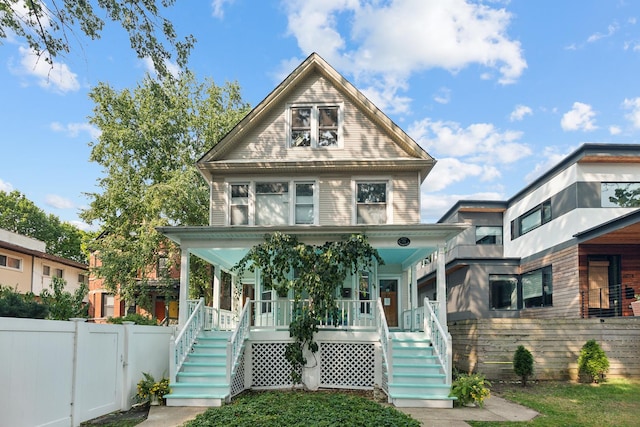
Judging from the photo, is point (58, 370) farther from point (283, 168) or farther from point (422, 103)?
point (422, 103)

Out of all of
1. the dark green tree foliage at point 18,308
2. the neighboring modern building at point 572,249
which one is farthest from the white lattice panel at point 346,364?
the neighboring modern building at point 572,249

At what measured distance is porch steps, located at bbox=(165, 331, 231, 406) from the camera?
33.1 ft

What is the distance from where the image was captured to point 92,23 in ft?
30.1

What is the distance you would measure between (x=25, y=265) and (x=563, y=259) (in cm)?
2720

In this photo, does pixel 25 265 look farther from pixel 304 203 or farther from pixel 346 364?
pixel 346 364

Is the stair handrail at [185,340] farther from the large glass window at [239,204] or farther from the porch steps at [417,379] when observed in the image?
the porch steps at [417,379]

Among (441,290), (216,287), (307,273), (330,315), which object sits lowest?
(330,315)

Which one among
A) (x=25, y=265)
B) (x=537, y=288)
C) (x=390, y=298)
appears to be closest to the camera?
(x=390, y=298)

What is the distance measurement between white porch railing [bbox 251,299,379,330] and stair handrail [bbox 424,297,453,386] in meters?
1.31

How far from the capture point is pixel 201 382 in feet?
34.8

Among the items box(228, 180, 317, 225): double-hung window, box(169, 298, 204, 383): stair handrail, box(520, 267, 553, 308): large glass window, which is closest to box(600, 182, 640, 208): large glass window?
box(520, 267, 553, 308): large glass window

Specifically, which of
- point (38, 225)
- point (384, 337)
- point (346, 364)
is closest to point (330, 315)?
point (346, 364)

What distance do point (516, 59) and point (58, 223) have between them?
49.1m

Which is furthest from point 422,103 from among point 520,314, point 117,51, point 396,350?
point 117,51
